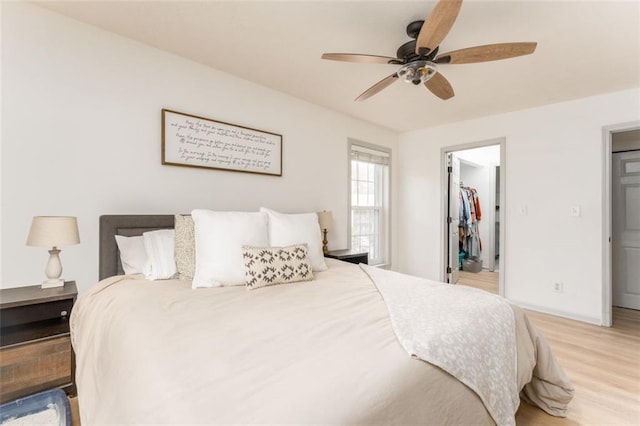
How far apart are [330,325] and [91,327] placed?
1.25m

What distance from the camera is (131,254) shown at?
6.86 feet

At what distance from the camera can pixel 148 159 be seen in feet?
7.85

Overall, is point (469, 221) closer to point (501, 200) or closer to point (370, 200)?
point (501, 200)

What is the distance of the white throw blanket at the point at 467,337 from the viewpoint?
110cm

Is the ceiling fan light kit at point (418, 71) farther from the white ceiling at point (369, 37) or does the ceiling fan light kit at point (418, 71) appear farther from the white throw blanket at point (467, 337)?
the white throw blanket at point (467, 337)

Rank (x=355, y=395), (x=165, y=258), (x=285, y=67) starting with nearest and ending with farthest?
(x=355, y=395) → (x=165, y=258) → (x=285, y=67)

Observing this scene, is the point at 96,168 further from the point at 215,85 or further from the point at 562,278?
the point at 562,278

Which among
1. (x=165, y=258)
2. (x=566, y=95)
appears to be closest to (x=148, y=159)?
(x=165, y=258)

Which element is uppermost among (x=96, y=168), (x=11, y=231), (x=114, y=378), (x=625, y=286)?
(x=96, y=168)

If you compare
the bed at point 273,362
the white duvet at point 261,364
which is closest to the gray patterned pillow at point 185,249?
the bed at point 273,362

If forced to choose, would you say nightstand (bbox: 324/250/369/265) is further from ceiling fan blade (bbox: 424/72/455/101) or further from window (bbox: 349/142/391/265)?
ceiling fan blade (bbox: 424/72/455/101)

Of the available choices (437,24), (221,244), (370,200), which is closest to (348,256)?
Result: (370,200)

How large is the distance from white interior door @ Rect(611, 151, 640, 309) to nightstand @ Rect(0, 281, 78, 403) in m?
5.67

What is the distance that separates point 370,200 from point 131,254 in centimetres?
333
